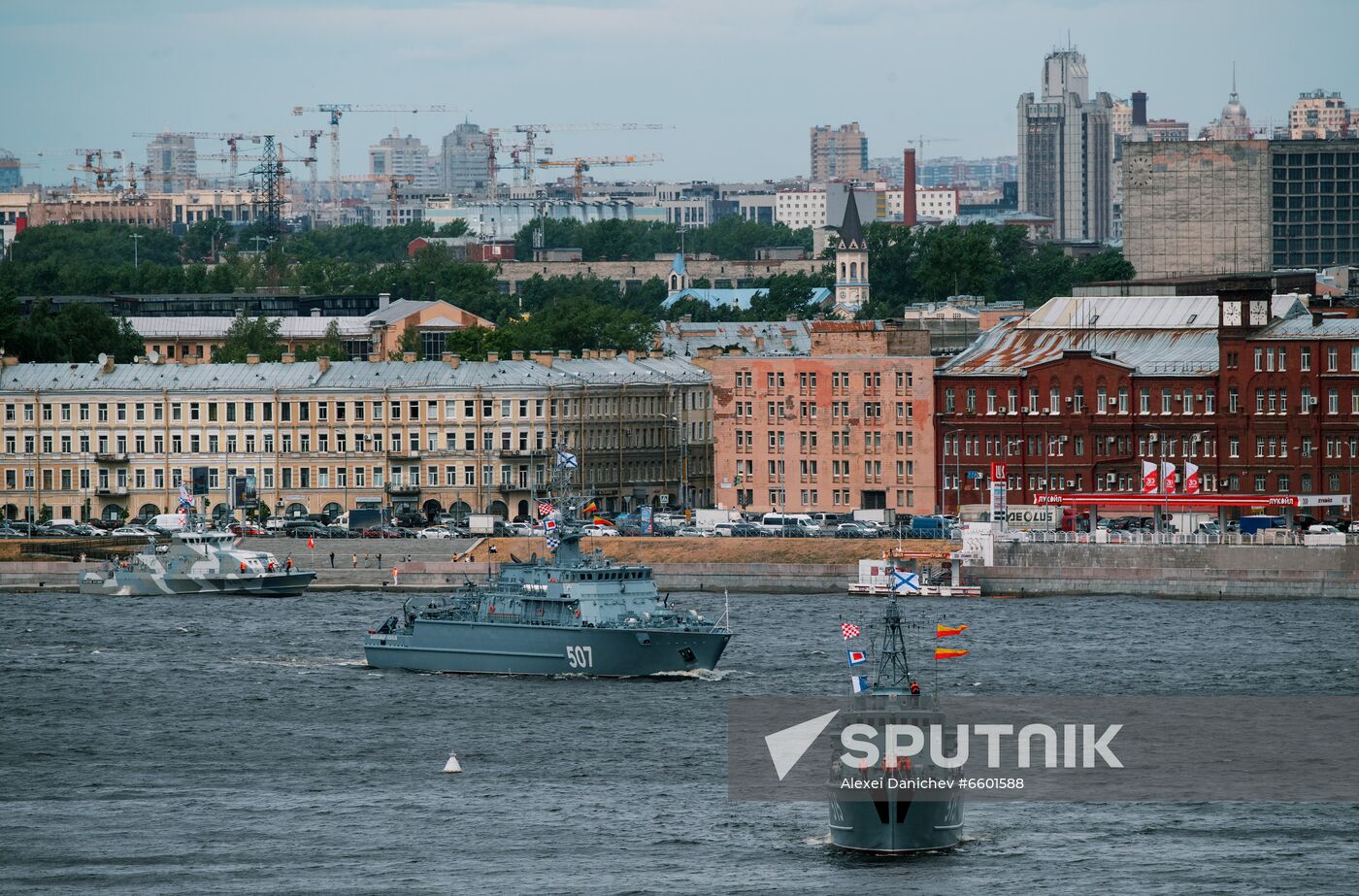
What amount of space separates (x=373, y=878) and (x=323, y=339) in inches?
5383

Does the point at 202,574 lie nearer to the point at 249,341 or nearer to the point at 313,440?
the point at 313,440

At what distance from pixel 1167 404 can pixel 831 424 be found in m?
16.3

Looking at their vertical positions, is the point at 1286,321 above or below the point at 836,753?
above

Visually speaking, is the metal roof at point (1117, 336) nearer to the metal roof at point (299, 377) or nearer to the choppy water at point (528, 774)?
the metal roof at point (299, 377)

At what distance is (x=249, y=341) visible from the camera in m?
185

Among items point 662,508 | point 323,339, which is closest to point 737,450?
point 662,508

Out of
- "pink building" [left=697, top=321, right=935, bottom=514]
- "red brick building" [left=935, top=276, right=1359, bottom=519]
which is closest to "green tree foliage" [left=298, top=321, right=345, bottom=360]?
"pink building" [left=697, top=321, right=935, bottom=514]

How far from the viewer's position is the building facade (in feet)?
468

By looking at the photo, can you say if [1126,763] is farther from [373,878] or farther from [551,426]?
[551,426]

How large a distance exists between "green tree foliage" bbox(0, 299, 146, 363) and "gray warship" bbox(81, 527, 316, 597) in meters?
44.3

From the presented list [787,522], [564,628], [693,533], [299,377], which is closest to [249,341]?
[299,377]

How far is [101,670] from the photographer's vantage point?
311ft

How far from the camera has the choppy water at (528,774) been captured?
60.4 metres

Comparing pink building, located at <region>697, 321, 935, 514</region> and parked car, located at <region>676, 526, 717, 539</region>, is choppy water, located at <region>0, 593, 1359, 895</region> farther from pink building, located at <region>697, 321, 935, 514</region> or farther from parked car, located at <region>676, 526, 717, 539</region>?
pink building, located at <region>697, 321, 935, 514</region>
